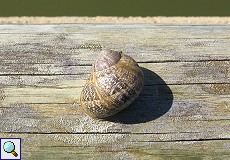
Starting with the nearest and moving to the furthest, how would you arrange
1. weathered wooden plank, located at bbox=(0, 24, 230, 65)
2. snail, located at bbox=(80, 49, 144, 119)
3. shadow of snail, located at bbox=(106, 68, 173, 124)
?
1. snail, located at bbox=(80, 49, 144, 119)
2. shadow of snail, located at bbox=(106, 68, 173, 124)
3. weathered wooden plank, located at bbox=(0, 24, 230, 65)

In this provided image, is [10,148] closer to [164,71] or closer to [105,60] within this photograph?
[105,60]

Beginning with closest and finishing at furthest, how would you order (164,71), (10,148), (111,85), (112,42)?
(111,85) → (10,148) → (164,71) → (112,42)

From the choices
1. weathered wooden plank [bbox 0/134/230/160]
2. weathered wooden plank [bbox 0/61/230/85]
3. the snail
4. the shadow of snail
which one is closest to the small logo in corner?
weathered wooden plank [bbox 0/134/230/160]

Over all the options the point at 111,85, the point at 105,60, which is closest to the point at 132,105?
the point at 111,85

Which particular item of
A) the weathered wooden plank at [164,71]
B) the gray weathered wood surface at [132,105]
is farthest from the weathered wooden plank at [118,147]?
the weathered wooden plank at [164,71]

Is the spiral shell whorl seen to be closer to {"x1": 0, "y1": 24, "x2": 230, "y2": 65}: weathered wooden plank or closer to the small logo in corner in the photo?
{"x1": 0, "y1": 24, "x2": 230, "y2": 65}: weathered wooden plank

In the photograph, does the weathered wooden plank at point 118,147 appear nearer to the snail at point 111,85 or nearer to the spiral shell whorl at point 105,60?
the snail at point 111,85
